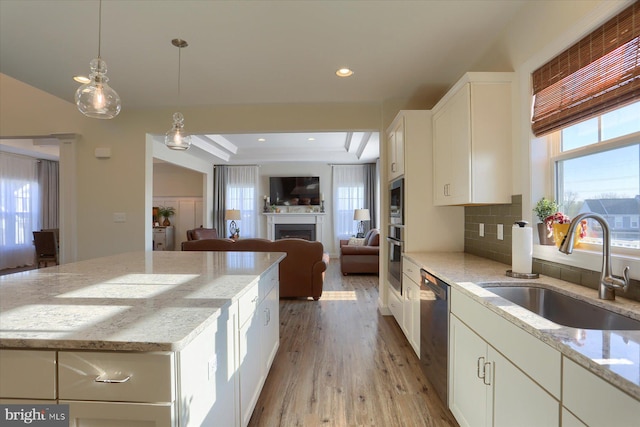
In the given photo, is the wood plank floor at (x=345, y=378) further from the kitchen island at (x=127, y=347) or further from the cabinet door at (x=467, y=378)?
the kitchen island at (x=127, y=347)

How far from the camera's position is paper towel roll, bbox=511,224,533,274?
1.88 metres

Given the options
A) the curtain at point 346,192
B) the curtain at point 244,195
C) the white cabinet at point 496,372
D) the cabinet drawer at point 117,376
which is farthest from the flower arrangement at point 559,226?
the curtain at point 244,195

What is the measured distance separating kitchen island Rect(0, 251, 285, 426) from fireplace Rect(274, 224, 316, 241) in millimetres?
6957

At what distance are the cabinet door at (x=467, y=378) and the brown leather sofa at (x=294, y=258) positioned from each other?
8.48ft

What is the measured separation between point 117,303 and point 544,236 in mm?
2244

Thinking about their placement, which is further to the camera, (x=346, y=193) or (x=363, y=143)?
(x=346, y=193)

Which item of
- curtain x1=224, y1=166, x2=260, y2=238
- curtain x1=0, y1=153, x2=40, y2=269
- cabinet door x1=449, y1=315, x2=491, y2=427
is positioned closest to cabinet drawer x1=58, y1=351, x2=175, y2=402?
cabinet door x1=449, y1=315, x2=491, y2=427

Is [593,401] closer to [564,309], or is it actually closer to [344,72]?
[564,309]

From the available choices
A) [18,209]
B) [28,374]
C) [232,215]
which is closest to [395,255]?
[28,374]

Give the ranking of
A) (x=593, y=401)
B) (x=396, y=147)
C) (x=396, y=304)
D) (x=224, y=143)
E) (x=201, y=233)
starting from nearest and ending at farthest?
(x=593, y=401) < (x=396, y=304) < (x=396, y=147) < (x=224, y=143) < (x=201, y=233)

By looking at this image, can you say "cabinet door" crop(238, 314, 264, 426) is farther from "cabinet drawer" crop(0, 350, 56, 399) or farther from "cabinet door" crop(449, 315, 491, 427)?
"cabinet door" crop(449, 315, 491, 427)

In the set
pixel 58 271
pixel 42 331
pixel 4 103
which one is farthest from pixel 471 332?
pixel 4 103

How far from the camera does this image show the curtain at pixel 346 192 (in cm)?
853

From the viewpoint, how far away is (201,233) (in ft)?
24.8
